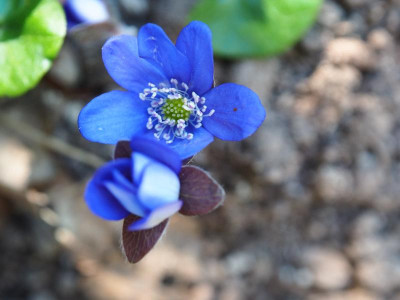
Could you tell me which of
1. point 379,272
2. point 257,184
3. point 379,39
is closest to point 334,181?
point 257,184

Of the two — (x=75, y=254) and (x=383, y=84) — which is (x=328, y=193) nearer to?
(x=383, y=84)

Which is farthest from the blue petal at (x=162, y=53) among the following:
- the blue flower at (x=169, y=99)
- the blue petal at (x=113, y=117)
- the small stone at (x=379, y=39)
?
the small stone at (x=379, y=39)

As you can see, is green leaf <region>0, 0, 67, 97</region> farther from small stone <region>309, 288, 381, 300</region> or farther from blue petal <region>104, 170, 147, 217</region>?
small stone <region>309, 288, 381, 300</region>

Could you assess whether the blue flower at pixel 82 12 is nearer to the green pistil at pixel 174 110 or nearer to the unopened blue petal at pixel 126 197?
the green pistil at pixel 174 110

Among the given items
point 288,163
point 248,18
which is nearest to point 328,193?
point 288,163

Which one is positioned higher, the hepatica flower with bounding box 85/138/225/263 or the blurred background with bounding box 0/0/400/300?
the hepatica flower with bounding box 85/138/225/263

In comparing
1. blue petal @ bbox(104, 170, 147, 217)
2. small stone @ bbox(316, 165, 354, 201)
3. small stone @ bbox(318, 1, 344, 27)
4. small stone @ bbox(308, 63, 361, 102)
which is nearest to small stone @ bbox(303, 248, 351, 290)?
small stone @ bbox(316, 165, 354, 201)

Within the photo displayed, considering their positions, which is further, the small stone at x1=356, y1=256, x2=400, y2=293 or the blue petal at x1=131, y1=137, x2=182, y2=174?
the small stone at x1=356, y1=256, x2=400, y2=293
